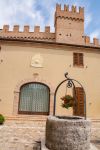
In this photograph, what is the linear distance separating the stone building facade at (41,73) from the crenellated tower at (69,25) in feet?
42.7

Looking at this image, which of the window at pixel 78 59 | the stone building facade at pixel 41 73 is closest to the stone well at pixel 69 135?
the stone building facade at pixel 41 73

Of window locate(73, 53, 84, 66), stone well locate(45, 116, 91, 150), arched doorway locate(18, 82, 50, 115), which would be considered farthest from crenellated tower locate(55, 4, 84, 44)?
stone well locate(45, 116, 91, 150)

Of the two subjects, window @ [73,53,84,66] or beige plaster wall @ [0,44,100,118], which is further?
window @ [73,53,84,66]

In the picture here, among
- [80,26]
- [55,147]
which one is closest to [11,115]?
[55,147]

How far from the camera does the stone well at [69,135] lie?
5.24 metres

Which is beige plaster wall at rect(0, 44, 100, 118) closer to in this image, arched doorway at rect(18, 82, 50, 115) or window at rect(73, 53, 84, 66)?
window at rect(73, 53, 84, 66)

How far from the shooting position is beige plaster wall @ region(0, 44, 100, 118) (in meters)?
13.7

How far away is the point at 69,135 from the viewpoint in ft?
17.3

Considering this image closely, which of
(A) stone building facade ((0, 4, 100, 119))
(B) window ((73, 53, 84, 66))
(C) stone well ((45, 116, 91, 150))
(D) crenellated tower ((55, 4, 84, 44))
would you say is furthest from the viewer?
(D) crenellated tower ((55, 4, 84, 44))

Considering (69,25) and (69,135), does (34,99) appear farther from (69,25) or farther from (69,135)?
(69,25)

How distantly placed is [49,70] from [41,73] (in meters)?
0.65

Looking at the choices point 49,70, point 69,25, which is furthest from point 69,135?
point 69,25

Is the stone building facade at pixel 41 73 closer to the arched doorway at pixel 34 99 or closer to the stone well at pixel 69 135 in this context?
the arched doorway at pixel 34 99

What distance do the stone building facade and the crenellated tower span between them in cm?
1300
